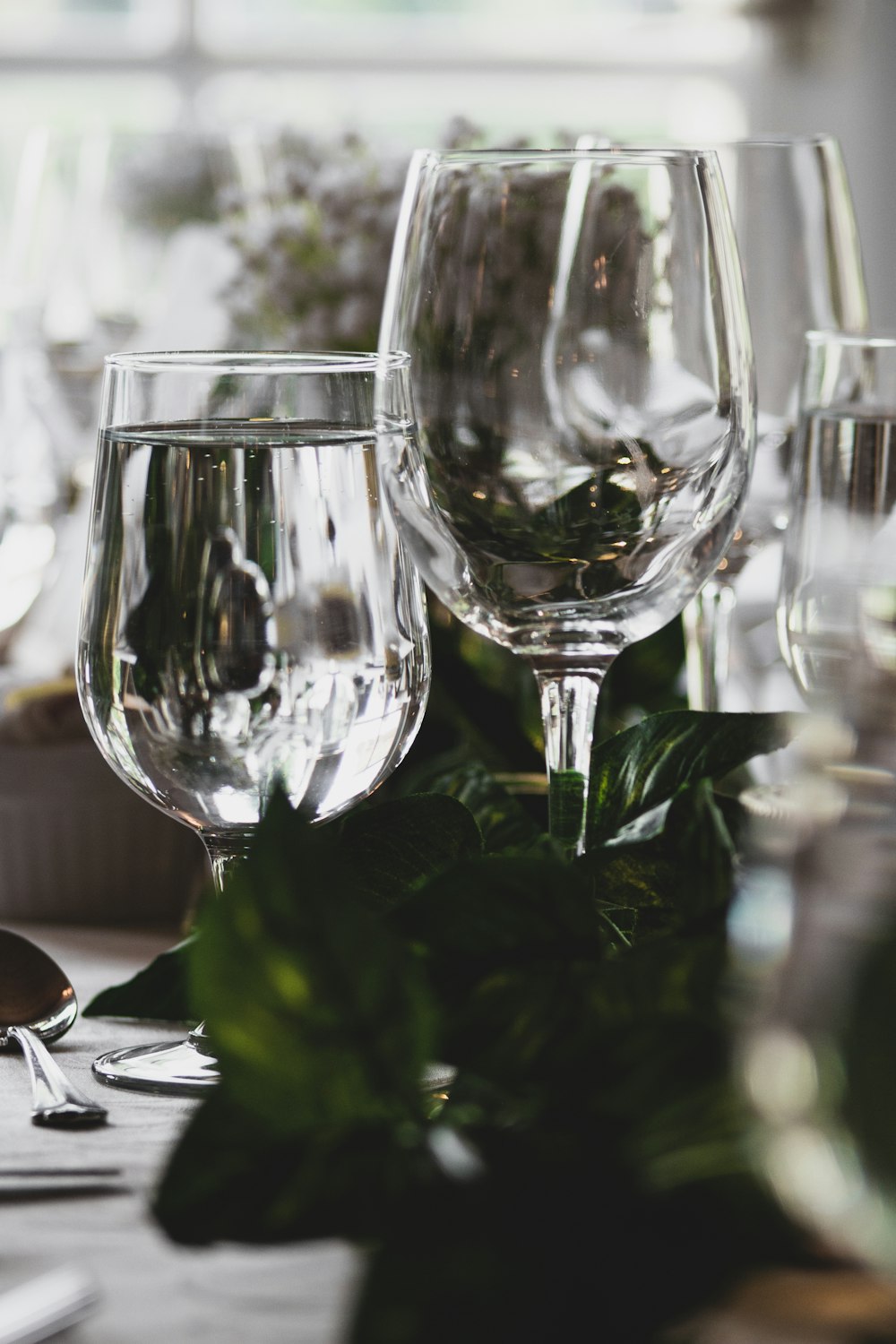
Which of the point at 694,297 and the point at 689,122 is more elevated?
the point at 689,122

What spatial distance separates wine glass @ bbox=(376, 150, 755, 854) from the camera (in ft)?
1.26

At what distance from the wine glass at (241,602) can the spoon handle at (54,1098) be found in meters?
0.01

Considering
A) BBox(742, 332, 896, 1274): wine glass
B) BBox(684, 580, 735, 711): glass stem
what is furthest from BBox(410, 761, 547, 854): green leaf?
BBox(742, 332, 896, 1274): wine glass

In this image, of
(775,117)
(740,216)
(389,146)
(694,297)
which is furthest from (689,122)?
(694,297)

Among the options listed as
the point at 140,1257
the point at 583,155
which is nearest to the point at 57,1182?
the point at 140,1257

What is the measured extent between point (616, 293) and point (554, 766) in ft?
0.39

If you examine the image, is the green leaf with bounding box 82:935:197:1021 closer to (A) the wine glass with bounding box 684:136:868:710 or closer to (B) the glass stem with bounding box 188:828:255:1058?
(B) the glass stem with bounding box 188:828:255:1058

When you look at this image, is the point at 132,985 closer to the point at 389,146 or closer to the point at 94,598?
the point at 94,598

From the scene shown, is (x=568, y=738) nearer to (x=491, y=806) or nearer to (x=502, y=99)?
(x=491, y=806)

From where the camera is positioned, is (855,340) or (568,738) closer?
(568,738)

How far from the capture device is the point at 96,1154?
0.37 metres

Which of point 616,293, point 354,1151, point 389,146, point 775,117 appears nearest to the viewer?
point 354,1151

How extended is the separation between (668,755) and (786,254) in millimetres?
278

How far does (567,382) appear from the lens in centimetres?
38
